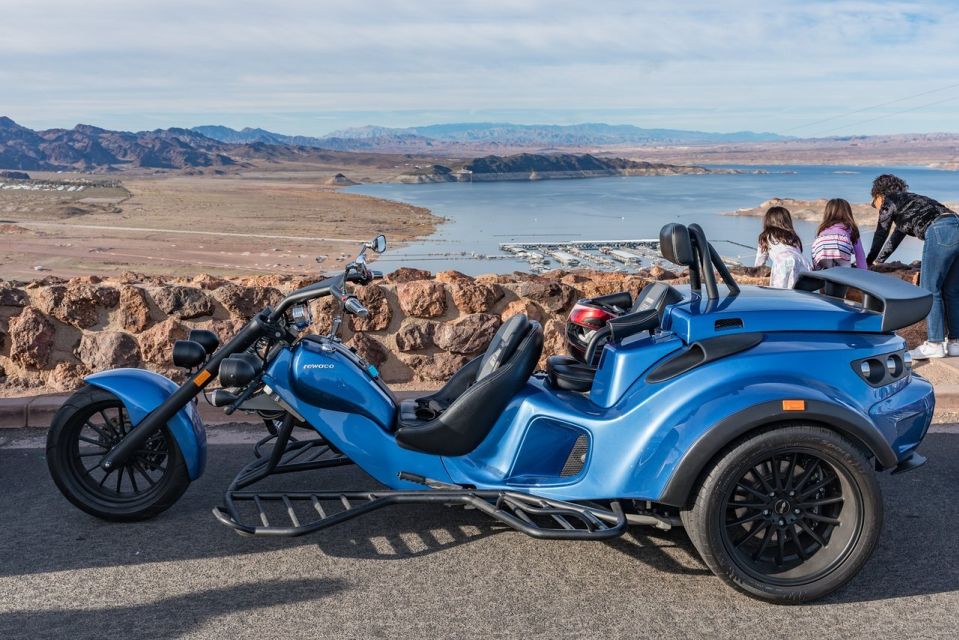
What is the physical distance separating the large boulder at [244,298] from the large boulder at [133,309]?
0.49m

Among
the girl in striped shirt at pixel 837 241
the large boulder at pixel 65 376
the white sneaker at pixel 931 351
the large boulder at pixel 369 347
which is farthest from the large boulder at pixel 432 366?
the white sneaker at pixel 931 351

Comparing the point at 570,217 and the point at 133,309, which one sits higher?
the point at 133,309

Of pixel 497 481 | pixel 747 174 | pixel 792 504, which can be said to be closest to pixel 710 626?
pixel 792 504

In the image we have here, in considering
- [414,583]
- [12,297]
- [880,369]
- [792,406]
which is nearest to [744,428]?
[792,406]

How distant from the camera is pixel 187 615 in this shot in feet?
10.8

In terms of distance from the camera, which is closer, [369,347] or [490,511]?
[490,511]

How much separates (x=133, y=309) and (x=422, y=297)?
2.04m

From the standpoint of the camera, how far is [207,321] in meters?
6.33

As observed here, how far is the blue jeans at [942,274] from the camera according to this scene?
6.99m

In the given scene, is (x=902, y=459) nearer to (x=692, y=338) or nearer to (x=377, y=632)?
(x=692, y=338)

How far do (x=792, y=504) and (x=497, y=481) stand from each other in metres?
1.18

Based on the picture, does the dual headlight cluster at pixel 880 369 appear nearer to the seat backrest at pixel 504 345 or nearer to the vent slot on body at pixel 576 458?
the vent slot on body at pixel 576 458

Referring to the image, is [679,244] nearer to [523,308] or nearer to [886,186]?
[523,308]

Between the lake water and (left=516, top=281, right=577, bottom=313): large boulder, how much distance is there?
823 centimetres
